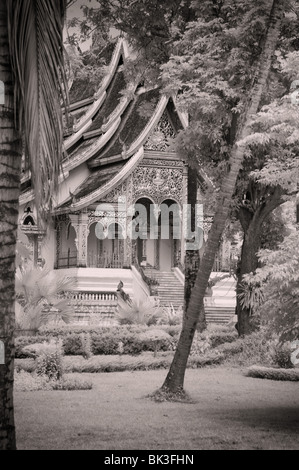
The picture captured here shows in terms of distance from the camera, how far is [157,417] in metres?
11.1

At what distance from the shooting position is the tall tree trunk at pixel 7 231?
7754mm

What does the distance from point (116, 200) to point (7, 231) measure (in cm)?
2143

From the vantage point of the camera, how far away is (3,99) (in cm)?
780

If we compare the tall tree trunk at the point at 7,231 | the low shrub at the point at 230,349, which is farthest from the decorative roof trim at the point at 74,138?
the tall tree trunk at the point at 7,231

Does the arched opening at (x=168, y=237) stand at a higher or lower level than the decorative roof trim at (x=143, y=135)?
lower

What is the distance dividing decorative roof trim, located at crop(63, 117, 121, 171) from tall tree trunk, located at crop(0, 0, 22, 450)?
66.3 feet

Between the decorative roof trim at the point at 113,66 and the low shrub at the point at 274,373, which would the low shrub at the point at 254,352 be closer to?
the low shrub at the point at 274,373

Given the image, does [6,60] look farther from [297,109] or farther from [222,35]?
[222,35]

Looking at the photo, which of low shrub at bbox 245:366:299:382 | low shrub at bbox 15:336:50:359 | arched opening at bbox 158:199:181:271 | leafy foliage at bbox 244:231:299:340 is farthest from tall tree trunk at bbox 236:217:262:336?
arched opening at bbox 158:199:181:271

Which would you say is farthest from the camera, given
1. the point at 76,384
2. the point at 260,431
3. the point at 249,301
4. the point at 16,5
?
the point at 249,301

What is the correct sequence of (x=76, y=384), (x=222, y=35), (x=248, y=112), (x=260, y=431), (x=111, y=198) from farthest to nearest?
1. (x=111, y=198)
2. (x=222, y=35)
3. (x=76, y=384)
4. (x=248, y=112)
5. (x=260, y=431)

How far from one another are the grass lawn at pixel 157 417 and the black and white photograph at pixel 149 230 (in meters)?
0.05
